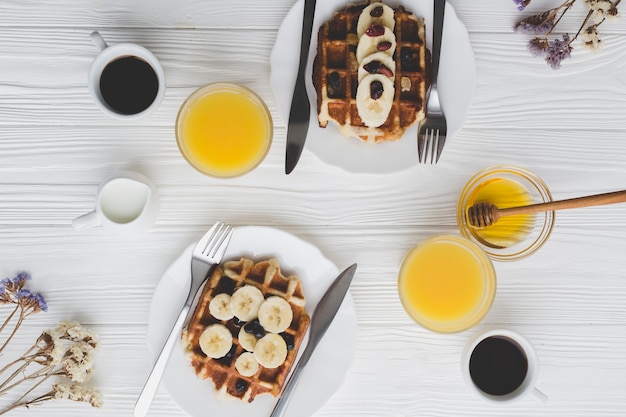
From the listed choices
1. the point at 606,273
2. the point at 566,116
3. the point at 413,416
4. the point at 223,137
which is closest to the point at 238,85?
the point at 223,137

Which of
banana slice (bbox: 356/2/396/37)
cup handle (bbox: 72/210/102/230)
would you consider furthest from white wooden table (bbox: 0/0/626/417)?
banana slice (bbox: 356/2/396/37)

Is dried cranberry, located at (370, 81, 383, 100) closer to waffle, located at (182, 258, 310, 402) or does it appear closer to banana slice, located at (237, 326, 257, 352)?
waffle, located at (182, 258, 310, 402)

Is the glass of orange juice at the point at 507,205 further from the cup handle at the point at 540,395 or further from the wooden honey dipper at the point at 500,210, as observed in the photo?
the cup handle at the point at 540,395

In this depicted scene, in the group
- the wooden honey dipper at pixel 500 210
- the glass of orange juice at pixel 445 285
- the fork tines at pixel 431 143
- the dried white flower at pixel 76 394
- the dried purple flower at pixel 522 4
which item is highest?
the dried purple flower at pixel 522 4

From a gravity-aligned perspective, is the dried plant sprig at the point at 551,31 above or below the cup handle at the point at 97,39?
above

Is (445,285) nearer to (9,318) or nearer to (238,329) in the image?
(238,329)

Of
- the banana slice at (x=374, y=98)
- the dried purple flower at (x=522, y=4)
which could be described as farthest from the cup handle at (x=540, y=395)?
the dried purple flower at (x=522, y=4)

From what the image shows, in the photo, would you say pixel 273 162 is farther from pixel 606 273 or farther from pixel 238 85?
pixel 606 273
